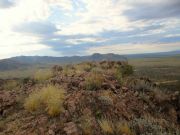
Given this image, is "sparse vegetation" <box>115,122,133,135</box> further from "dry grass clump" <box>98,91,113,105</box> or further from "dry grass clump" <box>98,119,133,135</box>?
"dry grass clump" <box>98,91,113,105</box>

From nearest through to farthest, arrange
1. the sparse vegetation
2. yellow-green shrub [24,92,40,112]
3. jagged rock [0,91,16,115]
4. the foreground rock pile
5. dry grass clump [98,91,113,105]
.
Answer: the sparse vegetation
the foreground rock pile
dry grass clump [98,91,113,105]
yellow-green shrub [24,92,40,112]
jagged rock [0,91,16,115]

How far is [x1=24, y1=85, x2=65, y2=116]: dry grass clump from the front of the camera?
9844 millimetres

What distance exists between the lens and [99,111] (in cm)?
984

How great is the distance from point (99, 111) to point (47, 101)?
1.75 meters

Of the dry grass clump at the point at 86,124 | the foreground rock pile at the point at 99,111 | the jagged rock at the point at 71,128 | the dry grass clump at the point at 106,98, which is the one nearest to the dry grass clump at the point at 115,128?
the foreground rock pile at the point at 99,111

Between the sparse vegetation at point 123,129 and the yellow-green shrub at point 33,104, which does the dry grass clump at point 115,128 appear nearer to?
the sparse vegetation at point 123,129

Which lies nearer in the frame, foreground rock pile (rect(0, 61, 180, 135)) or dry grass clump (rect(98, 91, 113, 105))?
foreground rock pile (rect(0, 61, 180, 135))

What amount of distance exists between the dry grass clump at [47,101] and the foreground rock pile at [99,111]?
19 cm

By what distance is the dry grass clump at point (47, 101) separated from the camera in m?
9.84

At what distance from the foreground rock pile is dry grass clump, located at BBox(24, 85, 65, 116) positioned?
0.19 meters


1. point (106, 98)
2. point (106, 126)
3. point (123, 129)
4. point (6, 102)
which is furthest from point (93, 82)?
point (123, 129)

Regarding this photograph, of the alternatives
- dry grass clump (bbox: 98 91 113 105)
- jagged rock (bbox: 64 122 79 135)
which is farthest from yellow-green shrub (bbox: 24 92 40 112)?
dry grass clump (bbox: 98 91 113 105)

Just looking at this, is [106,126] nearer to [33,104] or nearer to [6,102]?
[33,104]

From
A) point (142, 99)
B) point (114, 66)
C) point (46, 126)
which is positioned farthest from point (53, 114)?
point (114, 66)
